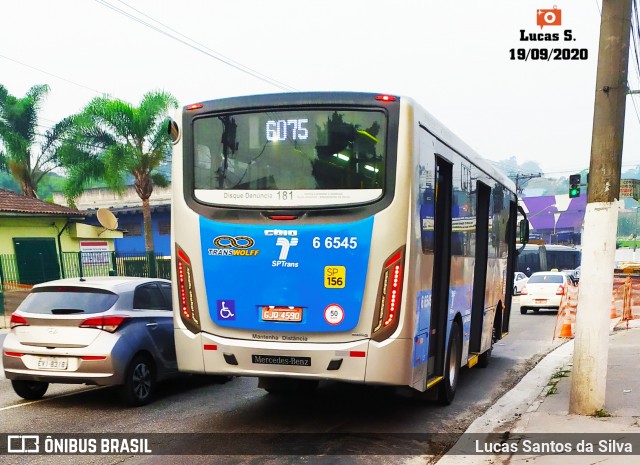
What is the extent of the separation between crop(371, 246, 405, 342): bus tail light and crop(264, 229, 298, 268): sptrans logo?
0.91 meters

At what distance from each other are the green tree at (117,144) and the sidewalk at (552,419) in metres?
23.9

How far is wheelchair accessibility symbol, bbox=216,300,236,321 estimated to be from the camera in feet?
A: 23.1

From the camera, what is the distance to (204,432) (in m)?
7.29

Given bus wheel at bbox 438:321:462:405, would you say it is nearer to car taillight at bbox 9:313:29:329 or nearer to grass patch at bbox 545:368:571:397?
grass patch at bbox 545:368:571:397

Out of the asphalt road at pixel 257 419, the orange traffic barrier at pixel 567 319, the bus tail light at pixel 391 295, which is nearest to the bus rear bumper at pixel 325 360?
the bus tail light at pixel 391 295

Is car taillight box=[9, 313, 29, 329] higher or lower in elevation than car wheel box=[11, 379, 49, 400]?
higher

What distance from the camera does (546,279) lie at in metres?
27.0

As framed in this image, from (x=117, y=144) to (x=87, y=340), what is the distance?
24433 mm

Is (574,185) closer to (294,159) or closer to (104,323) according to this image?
(294,159)

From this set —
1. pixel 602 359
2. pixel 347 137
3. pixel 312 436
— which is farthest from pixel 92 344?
pixel 602 359

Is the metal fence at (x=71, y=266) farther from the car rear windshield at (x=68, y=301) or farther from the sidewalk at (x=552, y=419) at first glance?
the sidewalk at (x=552, y=419)

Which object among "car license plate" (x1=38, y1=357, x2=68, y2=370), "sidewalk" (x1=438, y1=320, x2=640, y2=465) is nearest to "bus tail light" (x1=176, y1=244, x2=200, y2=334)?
"car license plate" (x1=38, y1=357, x2=68, y2=370)

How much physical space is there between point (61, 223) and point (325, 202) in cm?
2292

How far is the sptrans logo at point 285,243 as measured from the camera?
686cm
